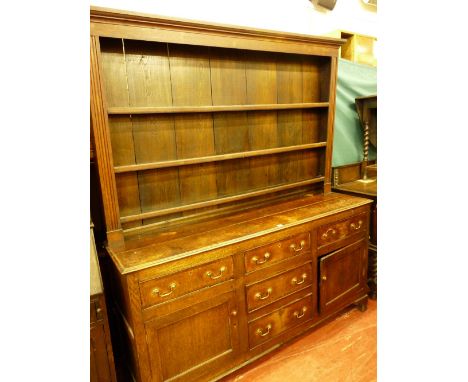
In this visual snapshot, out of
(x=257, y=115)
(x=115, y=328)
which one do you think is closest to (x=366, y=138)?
(x=257, y=115)

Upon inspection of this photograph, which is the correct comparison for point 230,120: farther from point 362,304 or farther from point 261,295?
point 362,304

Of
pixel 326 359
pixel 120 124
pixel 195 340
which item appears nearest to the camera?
pixel 195 340

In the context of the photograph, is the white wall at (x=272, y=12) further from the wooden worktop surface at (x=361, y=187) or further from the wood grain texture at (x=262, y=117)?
the wooden worktop surface at (x=361, y=187)

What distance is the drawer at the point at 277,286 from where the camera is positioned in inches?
65.7

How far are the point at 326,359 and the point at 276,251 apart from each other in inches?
29.3

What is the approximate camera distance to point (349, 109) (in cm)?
267

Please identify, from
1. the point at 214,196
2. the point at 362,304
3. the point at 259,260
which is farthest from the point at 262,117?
the point at 362,304

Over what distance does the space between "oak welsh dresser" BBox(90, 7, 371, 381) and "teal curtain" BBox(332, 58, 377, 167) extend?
1.29ft

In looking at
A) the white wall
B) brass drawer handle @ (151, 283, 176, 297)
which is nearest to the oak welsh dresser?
brass drawer handle @ (151, 283, 176, 297)

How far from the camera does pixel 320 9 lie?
8.50 ft

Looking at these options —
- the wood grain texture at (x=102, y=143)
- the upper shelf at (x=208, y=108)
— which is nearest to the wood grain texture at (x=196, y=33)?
the wood grain texture at (x=102, y=143)

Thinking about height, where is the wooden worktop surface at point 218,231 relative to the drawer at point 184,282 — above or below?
above
